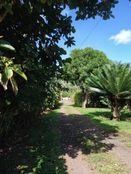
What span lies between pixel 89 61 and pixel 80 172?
112ft

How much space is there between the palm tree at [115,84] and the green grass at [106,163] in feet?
35.9

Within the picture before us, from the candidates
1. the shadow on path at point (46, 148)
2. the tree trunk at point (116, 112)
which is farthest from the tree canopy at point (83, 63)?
the shadow on path at point (46, 148)

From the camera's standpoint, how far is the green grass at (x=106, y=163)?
8336 mm

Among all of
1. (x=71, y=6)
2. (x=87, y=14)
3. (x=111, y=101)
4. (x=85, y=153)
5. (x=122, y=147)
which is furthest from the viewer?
(x=111, y=101)

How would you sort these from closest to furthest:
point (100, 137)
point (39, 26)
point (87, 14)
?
point (87, 14), point (39, 26), point (100, 137)

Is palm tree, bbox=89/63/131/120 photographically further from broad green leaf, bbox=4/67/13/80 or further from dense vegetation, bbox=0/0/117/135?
broad green leaf, bbox=4/67/13/80

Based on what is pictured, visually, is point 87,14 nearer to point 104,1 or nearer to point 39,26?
point 104,1

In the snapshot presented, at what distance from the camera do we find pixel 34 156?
10.2 metres

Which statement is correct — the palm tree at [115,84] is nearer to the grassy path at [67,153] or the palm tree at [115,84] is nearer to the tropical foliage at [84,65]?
the grassy path at [67,153]

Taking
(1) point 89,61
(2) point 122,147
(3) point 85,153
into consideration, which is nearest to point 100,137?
(2) point 122,147

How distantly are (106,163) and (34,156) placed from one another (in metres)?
2.33

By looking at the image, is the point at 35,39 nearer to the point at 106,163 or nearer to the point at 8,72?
the point at 106,163

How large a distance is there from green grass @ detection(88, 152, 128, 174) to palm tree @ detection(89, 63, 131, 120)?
10.9 m

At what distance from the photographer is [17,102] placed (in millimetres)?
9227
